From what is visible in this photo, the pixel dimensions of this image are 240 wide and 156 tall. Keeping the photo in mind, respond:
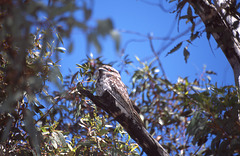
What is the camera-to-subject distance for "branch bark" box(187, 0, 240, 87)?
1373mm

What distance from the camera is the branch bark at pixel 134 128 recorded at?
1215mm

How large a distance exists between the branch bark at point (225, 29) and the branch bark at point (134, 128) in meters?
0.61

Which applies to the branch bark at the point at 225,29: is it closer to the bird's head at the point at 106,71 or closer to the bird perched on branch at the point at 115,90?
the bird perched on branch at the point at 115,90

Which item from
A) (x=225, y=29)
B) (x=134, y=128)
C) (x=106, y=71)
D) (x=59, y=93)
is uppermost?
(x=106, y=71)

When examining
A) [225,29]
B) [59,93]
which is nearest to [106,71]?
[59,93]

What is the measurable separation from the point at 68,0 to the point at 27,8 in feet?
0.34

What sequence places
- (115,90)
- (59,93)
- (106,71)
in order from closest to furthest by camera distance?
1. (59,93)
2. (115,90)
3. (106,71)

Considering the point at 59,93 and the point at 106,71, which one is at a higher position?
the point at 106,71

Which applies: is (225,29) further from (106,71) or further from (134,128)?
(106,71)

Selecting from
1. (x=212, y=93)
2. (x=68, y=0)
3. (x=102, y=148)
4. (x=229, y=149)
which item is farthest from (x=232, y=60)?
(x=68, y=0)

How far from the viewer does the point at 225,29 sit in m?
1.39

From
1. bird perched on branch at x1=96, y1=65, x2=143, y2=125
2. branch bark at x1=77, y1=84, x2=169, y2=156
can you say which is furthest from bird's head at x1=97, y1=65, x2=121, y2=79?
branch bark at x1=77, y1=84, x2=169, y2=156

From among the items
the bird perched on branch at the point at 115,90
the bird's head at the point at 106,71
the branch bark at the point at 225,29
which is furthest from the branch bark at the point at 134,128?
the branch bark at the point at 225,29

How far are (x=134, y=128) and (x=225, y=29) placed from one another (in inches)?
31.2
